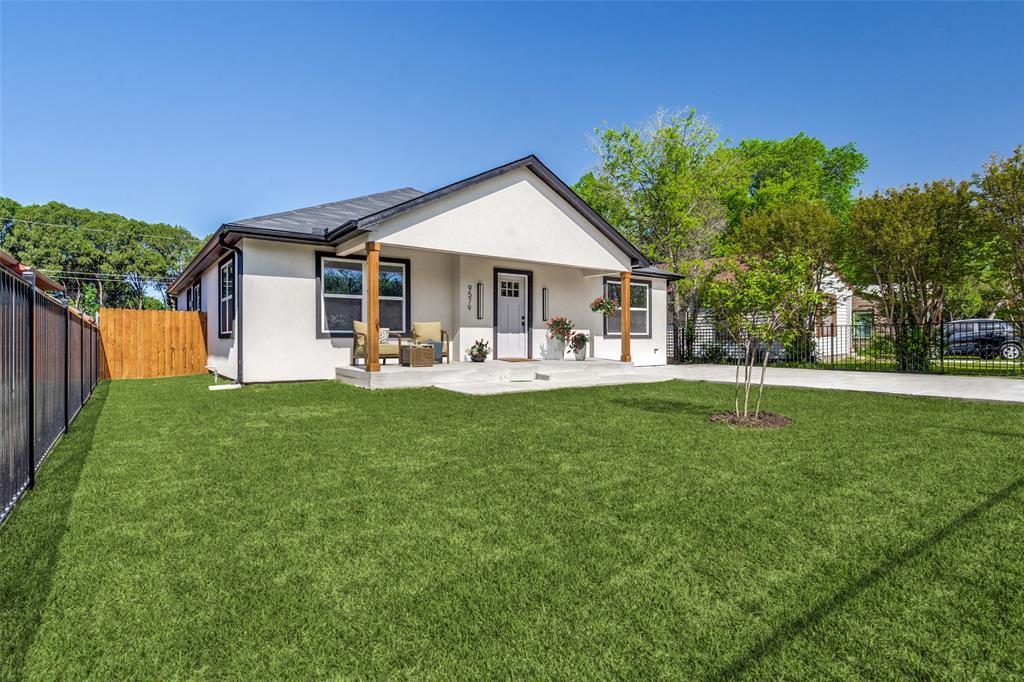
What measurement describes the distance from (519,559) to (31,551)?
2.50 meters

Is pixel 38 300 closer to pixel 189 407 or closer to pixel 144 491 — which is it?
pixel 144 491

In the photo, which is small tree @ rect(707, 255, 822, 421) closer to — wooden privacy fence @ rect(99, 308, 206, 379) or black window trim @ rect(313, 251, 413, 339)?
black window trim @ rect(313, 251, 413, 339)

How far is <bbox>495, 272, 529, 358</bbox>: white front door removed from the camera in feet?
42.7

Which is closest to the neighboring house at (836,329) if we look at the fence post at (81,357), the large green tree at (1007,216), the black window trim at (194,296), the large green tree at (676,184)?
the large green tree at (1007,216)

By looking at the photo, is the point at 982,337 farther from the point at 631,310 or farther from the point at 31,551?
the point at 31,551

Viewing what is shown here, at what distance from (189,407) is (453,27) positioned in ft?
38.7

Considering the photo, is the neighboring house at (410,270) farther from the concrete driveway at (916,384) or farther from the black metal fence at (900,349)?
the black metal fence at (900,349)

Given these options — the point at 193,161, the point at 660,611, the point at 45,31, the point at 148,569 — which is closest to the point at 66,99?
the point at 193,161

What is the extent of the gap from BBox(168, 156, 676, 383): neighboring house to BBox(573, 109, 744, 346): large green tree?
709 cm

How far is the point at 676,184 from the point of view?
64.1ft

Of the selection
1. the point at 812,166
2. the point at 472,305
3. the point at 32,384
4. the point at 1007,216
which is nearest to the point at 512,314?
the point at 472,305

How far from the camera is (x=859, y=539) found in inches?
106

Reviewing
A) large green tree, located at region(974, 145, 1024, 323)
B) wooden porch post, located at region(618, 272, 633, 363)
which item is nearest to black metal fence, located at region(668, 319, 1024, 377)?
large green tree, located at region(974, 145, 1024, 323)

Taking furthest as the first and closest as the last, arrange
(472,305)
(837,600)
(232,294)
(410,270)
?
(472,305), (410,270), (232,294), (837,600)
